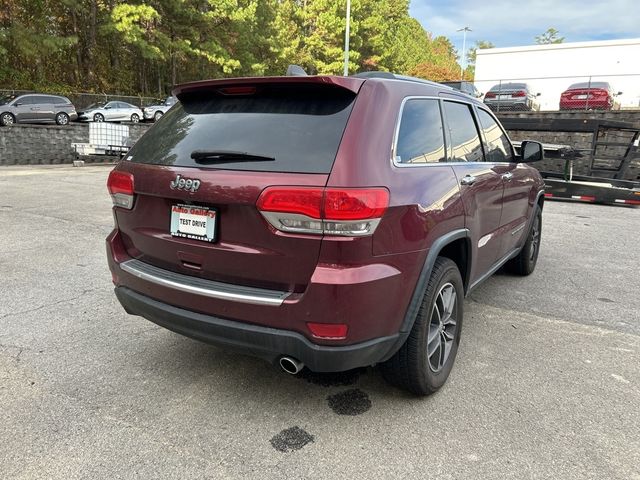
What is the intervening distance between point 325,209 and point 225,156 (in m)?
0.67

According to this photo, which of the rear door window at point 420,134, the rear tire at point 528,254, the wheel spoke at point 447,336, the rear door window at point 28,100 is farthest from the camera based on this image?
the rear door window at point 28,100

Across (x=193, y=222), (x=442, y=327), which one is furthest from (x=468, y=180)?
(x=193, y=222)

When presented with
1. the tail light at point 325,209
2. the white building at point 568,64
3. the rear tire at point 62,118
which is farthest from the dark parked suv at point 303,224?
the white building at point 568,64

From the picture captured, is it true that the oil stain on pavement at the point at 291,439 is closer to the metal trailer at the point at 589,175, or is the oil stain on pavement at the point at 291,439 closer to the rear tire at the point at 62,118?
the metal trailer at the point at 589,175

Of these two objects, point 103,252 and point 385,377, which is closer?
point 385,377

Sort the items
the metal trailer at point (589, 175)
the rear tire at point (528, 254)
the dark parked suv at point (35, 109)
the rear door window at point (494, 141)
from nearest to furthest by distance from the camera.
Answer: the rear door window at point (494, 141)
the rear tire at point (528, 254)
the metal trailer at point (589, 175)
the dark parked suv at point (35, 109)

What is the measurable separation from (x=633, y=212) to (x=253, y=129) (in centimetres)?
987

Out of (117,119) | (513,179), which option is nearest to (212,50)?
(117,119)

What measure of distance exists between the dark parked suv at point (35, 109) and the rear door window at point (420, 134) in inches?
861

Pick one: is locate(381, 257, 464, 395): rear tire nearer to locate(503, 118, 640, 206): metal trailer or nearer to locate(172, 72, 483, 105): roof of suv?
locate(172, 72, 483, 105): roof of suv

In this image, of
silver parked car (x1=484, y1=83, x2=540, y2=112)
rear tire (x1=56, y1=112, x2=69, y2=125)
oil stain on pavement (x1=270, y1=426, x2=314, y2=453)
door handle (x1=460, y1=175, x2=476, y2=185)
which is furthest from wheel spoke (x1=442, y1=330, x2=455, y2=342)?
rear tire (x1=56, y1=112, x2=69, y2=125)

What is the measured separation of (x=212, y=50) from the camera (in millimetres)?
31297

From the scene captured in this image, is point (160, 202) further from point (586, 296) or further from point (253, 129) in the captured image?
point (586, 296)

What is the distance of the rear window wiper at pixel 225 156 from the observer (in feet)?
7.90
